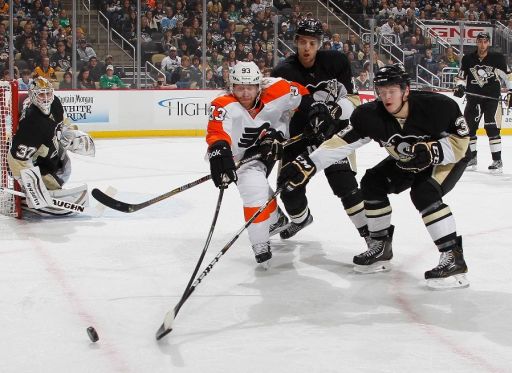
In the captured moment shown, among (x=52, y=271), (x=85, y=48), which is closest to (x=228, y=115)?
(x=52, y=271)

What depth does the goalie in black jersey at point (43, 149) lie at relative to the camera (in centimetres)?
490

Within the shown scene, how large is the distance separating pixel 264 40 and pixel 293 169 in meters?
6.86

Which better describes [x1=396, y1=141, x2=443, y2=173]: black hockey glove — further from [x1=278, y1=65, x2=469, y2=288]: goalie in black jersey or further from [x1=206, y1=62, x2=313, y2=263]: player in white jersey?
[x1=206, y1=62, x2=313, y2=263]: player in white jersey

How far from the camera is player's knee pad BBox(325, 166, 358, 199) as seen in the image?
4062 mm

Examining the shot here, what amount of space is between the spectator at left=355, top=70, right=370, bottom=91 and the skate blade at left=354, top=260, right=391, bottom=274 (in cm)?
678

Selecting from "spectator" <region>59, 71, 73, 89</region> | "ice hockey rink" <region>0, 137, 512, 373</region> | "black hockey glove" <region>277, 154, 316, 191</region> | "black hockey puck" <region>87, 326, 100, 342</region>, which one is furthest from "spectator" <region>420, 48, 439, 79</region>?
"black hockey puck" <region>87, 326, 100, 342</region>

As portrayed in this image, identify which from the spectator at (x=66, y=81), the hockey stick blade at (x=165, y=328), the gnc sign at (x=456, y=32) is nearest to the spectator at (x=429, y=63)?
the gnc sign at (x=456, y=32)

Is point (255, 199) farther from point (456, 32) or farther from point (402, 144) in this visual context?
point (456, 32)

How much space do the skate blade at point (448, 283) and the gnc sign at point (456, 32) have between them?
7618mm

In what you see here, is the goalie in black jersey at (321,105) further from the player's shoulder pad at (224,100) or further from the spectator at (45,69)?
the spectator at (45,69)

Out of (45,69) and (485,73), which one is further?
(45,69)

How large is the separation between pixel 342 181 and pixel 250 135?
48 cm

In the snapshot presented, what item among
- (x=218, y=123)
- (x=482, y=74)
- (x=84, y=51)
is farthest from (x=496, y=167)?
(x=84, y=51)

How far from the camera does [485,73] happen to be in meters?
7.32
